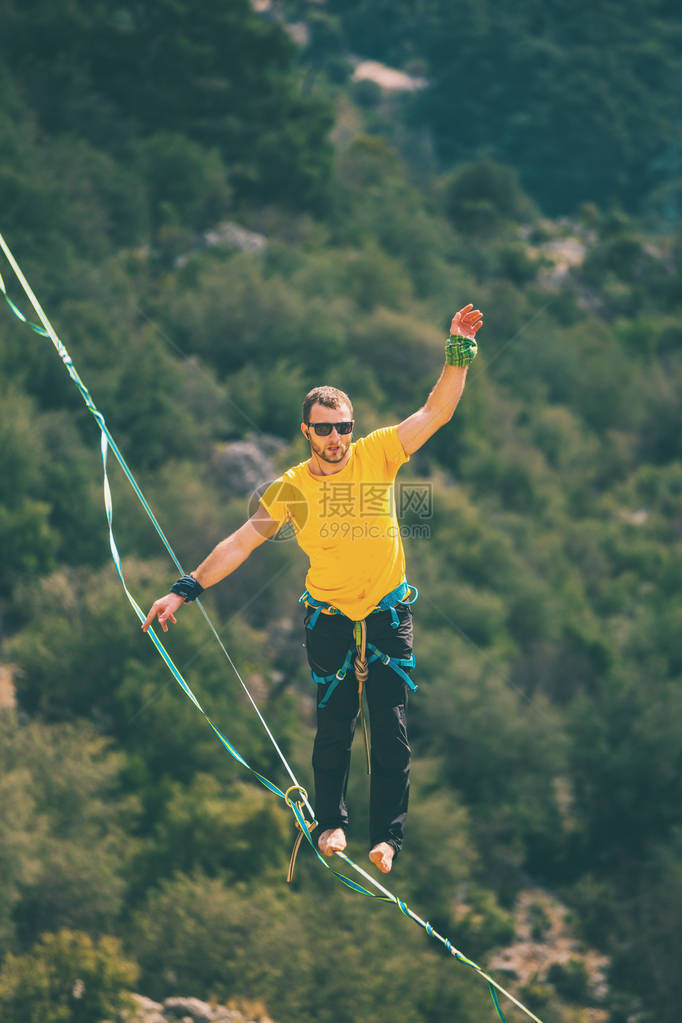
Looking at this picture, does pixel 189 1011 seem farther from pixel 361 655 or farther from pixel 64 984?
pixel 361 655

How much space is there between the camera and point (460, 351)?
632 centimetres

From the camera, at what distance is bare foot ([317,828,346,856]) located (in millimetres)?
6895

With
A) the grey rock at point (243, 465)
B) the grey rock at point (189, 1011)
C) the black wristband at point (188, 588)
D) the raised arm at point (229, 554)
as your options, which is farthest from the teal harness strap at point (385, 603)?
the grey rock at point (243, 465)

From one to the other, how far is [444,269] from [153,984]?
40.7 m

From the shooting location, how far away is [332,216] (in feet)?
211

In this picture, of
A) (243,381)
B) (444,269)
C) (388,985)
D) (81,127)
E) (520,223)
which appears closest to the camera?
(388,985)

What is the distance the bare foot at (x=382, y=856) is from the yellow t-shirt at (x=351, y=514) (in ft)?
4.21

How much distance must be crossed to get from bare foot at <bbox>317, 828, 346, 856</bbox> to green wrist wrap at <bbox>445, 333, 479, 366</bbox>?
260 cm

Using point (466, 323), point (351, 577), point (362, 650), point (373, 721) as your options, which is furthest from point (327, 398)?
point (373, 721)

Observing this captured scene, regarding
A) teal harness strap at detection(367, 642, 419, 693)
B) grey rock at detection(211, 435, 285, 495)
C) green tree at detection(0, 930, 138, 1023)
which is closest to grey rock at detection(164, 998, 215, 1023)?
green tree at detection(0, 930, 138, 1023)

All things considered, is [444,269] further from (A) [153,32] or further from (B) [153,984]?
(B) [153,984]

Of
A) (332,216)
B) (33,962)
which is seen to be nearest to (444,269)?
(332,216)

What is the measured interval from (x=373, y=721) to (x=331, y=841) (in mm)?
678

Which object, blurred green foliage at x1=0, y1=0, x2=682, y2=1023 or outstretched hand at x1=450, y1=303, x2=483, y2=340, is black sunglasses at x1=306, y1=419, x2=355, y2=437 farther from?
blurred green foliage at x1=0, y1=0, x2=682, y2=1023
